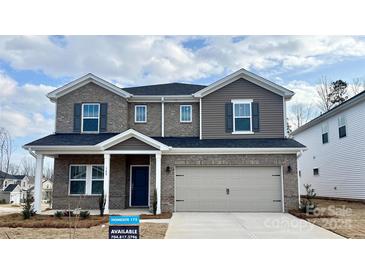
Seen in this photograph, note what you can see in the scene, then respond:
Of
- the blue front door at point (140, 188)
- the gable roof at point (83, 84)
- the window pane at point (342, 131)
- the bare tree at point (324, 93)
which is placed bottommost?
the blue front door at point (140, 188)

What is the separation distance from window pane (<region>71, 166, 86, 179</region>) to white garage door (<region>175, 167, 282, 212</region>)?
4857 millimetres

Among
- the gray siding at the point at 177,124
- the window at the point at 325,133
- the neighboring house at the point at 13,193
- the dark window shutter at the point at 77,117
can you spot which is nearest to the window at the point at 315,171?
the window at the point at 325,133

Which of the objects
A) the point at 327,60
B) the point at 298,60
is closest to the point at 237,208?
the point at 298,60

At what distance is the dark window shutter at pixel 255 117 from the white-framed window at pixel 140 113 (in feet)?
18.8

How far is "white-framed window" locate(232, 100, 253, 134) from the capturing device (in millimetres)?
17016

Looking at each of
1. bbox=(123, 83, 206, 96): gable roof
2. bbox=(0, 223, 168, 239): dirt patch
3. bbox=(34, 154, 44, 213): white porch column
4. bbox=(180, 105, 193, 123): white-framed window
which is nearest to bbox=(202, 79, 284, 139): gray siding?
bbox=(180, 105, 193, 123): white-framed window

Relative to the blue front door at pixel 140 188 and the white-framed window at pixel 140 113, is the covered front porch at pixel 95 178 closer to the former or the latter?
the blue front door at pixel 140 188

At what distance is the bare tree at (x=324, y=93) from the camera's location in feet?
119

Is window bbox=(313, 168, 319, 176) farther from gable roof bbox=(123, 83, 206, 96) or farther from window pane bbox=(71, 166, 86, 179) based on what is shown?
window pane bbox=(71, 166, 86, 179)

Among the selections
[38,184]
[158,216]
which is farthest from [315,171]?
[38,184]

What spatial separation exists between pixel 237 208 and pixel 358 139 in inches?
319
